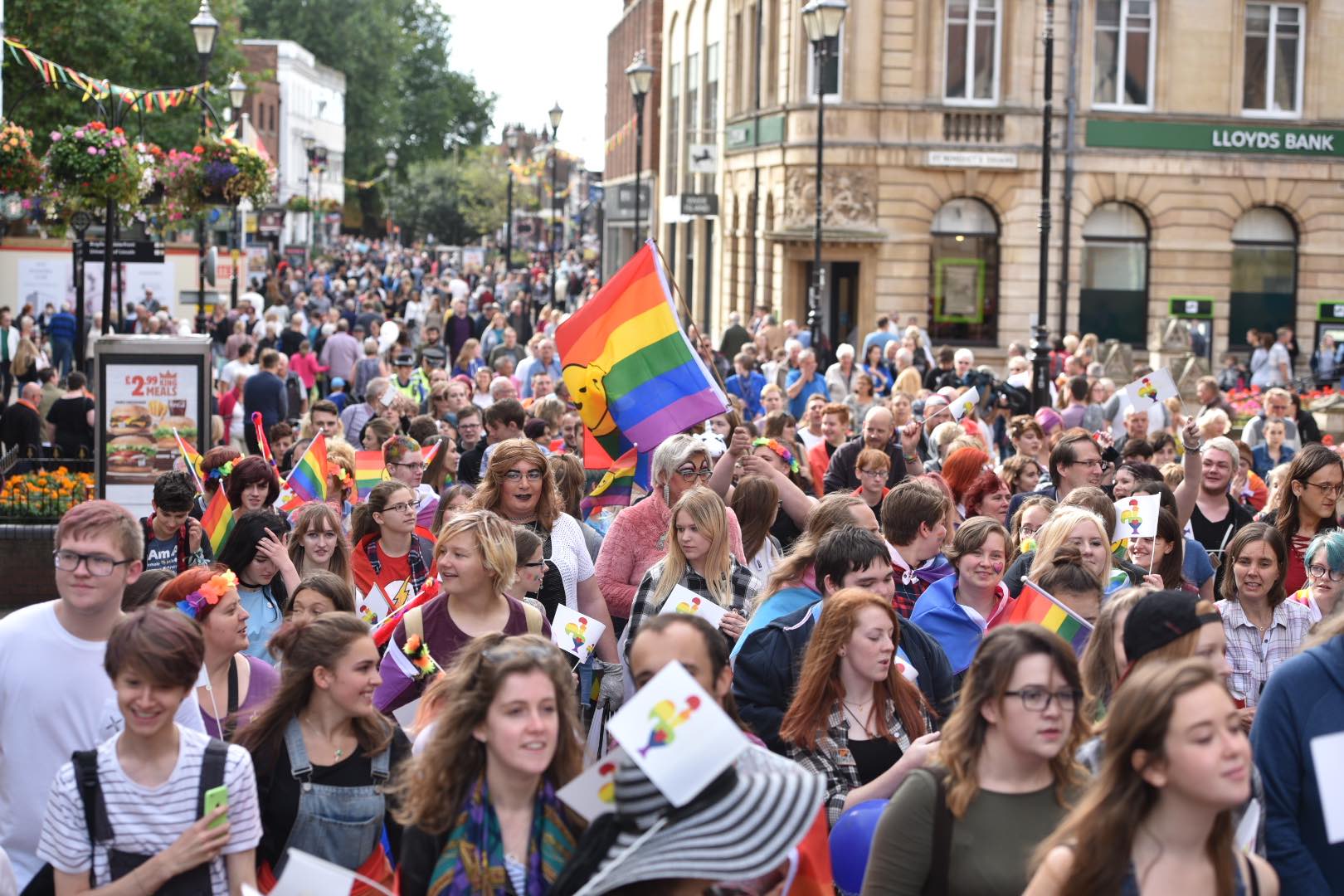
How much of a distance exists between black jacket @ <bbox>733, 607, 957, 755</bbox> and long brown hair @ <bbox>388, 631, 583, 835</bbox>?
1.72 meters

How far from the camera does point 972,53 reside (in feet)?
122

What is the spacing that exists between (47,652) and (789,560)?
2805mm

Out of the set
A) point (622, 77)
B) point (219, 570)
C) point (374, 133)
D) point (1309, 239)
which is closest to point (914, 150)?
point (1309, 239)

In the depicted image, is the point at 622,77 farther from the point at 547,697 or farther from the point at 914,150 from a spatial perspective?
the point at 547,697

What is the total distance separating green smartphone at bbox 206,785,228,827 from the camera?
4867mm

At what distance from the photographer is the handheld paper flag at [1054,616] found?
288 inches

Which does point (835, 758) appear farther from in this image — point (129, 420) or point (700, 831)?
point (129, 420)

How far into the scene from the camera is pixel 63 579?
5730mm

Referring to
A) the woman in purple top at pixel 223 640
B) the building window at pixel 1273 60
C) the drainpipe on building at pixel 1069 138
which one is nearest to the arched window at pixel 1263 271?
the building window at pixel 1273 60

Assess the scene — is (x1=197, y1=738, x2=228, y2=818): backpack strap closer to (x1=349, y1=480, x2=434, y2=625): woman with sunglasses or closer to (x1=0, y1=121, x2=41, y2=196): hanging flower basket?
(x1=349, y1=480, x2=434, y2=625): woman with sunglasses

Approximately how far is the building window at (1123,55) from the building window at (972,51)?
204 cm

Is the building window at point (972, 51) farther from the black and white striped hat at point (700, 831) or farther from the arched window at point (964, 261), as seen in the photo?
the black and white striped hat at point (700, 831)

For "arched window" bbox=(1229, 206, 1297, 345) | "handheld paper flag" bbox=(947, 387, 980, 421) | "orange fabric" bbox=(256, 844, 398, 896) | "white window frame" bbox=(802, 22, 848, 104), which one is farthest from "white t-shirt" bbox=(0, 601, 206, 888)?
"arched window" bbox=(1229, 206, 1297, 345)

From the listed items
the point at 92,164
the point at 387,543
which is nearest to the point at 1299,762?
the point at 387,543
